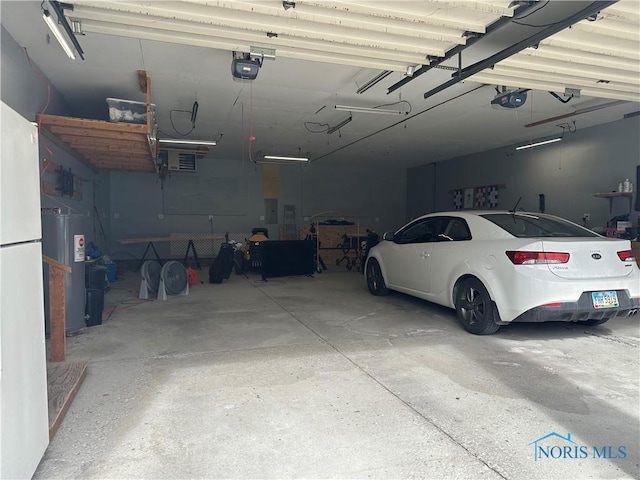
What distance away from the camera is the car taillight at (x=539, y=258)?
3664 mm

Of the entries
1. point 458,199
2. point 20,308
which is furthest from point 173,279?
point 458,199

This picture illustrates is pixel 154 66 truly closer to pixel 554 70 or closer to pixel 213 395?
pixel 213 395

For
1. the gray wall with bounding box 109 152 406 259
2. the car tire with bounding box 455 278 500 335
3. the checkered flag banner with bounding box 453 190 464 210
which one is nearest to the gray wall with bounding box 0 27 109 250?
the gray wall with bounding box 109 152 406 259

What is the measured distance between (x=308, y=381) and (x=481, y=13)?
10.4 ft

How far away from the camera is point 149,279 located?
Result: 21.2ft

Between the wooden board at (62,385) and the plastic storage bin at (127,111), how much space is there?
10.4 feet

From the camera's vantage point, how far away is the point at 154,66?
4.91 metres

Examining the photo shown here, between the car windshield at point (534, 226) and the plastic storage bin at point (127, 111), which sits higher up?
the plastic storage bin at point (127, 111)

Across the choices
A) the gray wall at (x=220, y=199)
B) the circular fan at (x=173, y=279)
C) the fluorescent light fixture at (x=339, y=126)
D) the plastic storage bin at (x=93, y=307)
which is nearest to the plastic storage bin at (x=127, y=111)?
the plastic storage bin at (x=93, y=307)

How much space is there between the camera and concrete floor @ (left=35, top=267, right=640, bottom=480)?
6.48 ft

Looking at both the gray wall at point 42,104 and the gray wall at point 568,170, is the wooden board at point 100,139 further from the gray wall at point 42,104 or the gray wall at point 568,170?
the gray wall at point 568,170

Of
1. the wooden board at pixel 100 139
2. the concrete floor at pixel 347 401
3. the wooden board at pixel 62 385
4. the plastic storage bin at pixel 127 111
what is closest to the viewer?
the concrete floor at pixel 347 401

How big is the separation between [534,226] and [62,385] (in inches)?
182

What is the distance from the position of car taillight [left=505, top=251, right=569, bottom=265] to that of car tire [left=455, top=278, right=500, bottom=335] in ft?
1.72
